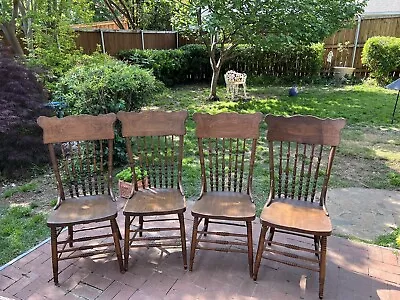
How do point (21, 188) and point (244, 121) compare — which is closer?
point (244, 121)

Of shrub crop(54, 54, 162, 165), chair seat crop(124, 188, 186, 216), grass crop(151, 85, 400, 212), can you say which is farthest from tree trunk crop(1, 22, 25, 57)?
chair seat crop(124, 188, 186, 216)

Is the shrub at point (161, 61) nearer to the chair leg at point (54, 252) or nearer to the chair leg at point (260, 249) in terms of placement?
the chair leg at point (54, 252)

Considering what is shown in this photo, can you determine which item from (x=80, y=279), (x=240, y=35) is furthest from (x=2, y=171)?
(x=240, y=35)

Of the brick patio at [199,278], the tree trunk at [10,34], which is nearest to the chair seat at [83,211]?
the brick patio at [199,278]

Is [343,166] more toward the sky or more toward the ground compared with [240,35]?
more toward the ground

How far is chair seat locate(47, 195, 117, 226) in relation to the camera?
1931 mm

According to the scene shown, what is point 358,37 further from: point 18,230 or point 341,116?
point 18,230

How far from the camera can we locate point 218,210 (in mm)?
2016

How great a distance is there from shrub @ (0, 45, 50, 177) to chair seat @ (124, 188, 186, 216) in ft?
6.78

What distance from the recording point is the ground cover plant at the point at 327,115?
10.9ft

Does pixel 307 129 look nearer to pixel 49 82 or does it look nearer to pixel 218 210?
pixel 218 210

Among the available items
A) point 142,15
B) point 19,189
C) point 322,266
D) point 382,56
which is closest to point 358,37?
point 382,56

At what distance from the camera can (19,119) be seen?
11.6 feet

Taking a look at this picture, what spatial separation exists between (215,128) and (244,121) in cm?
20
